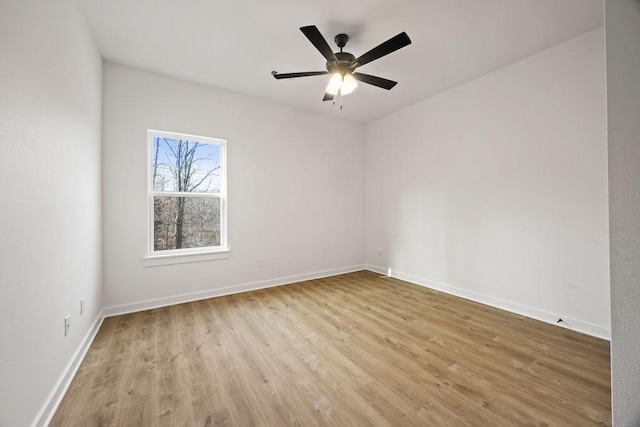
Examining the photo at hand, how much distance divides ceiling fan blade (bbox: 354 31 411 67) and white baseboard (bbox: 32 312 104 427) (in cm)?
322

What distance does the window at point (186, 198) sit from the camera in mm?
3141

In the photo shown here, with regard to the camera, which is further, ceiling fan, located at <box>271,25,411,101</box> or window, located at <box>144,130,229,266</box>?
window, located at <box>144,130,229,266</box>

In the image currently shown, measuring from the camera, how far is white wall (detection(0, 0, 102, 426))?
3.67 ft

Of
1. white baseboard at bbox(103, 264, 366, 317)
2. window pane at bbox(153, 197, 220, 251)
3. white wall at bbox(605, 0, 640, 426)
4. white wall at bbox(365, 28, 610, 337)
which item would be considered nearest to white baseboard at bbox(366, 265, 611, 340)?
white wall at bbox(365, 28, 610, 337)

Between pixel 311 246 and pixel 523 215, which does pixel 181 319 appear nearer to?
pixel 311 246

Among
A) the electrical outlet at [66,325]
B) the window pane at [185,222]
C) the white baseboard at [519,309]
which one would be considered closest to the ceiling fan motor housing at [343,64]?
the window pane at [185,222]

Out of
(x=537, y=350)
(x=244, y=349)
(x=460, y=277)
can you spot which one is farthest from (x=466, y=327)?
(x=244, y=349)

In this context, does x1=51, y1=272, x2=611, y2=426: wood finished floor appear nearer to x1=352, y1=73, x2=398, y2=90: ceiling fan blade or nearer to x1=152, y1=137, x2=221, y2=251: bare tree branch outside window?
x1=152, y1=137, x2=221, y2=251: bare tree branch outside window

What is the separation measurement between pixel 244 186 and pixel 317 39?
2263mm

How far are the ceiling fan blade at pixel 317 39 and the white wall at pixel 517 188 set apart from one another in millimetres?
2198

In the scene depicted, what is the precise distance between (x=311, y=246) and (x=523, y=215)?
9.63 feet

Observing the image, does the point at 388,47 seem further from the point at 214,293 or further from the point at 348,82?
the point at 214,293

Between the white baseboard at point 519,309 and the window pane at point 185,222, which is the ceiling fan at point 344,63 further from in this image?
the white baseboard at point 519,309

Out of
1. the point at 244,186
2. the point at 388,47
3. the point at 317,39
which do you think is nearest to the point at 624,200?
the point at 388,47
